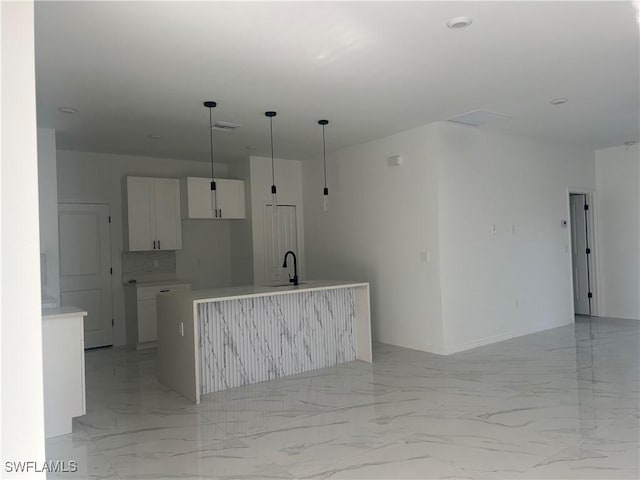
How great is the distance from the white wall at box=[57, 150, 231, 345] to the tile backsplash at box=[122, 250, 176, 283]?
0.26 feet

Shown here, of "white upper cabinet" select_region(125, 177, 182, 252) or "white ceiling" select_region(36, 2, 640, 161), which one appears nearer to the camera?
"white ceiling" select_region(36, 2, 640, 161)

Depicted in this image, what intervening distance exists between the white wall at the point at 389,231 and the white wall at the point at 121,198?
165 cm

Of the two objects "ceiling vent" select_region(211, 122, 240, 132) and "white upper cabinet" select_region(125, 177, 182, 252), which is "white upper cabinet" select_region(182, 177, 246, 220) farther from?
"ceiling vent" select_region(211, 122, 240, 132)

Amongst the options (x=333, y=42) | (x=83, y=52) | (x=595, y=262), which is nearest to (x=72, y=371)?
(x=83, y=52)

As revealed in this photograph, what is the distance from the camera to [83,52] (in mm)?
3256

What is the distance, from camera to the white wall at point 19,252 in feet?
6.41

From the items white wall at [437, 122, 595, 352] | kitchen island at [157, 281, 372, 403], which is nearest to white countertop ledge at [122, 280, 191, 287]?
kitchen island at [157, 281, 372, 403]

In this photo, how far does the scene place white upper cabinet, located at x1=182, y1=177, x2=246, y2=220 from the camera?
22.1ft

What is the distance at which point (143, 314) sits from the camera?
642 centimetres

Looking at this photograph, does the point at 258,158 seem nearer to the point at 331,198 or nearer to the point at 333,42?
the point at 331,198

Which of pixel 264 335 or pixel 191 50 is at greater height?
pixel 191 50

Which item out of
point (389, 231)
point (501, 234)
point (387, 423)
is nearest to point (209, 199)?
point (389, 231)

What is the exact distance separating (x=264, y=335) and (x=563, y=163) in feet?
17.4

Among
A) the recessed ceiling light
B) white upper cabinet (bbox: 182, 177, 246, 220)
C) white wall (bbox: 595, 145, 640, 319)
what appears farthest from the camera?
white wall (bbox: 595, 145, 640, 319)
